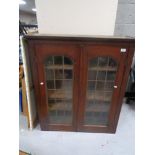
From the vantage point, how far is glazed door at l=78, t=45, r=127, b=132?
60.9 inches

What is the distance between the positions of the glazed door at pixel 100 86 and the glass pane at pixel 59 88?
164 mm

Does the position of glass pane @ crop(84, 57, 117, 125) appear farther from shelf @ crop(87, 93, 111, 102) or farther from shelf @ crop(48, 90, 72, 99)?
shelf @ crop(48, 90, 72, 99)

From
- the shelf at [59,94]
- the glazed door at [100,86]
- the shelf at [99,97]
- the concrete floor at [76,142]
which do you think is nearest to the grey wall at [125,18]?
the glazed door at [100,86]

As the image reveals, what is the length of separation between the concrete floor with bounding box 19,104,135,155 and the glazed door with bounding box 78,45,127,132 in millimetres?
123

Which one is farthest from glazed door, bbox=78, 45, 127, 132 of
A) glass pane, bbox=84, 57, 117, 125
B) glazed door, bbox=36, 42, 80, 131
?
glazed door, bbox=36, 42, 80, 131

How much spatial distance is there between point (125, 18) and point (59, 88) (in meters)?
1.58

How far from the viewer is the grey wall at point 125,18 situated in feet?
7.30

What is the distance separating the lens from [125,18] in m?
2.31

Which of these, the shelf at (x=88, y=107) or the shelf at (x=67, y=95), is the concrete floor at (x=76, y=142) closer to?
the shelf at (x=88, y=107)

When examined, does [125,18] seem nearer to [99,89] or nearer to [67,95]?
[99,89]

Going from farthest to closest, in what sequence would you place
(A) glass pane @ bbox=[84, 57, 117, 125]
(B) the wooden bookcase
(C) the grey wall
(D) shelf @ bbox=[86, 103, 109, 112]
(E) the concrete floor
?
(C) the grey wall
(D) shelf @ bbox=[86, 103, 109, 112]
(E) the concrete floor
(A) glass pane @ bbox=[84, 57, 117, 125]
(B) the wooden bookcase

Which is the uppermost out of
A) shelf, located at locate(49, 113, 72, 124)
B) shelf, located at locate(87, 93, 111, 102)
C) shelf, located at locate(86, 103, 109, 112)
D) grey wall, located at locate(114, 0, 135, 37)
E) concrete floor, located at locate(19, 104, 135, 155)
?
grey wall, located at locate(114, 0, 135, 37)
